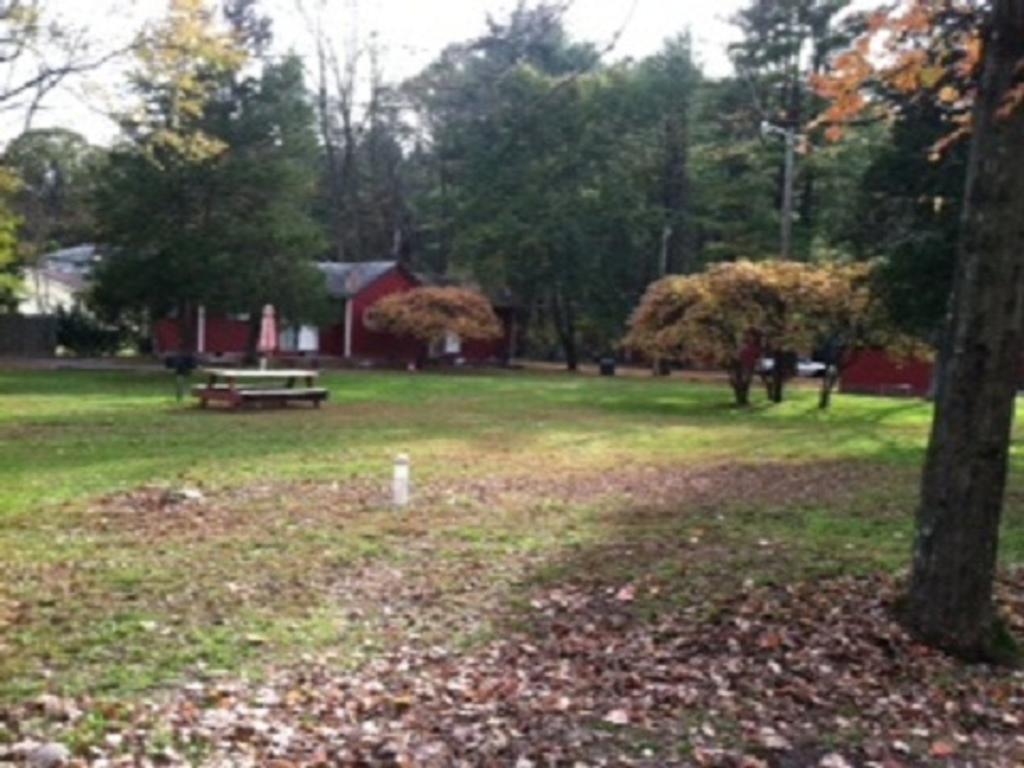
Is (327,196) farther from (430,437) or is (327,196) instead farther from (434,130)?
(430,437)

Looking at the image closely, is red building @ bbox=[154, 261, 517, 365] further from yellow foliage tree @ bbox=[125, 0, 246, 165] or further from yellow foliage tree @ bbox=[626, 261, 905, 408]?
yellow foliage tree @ bbox=[125, 0, 246, 165]

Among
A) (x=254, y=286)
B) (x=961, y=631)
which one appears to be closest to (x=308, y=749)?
(x=961, y=631)

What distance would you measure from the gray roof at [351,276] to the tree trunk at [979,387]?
3780 centimetres

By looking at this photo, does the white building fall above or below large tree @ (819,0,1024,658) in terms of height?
above

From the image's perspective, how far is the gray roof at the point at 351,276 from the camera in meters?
42.8

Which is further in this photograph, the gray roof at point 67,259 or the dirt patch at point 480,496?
the gray roof at point 67,259

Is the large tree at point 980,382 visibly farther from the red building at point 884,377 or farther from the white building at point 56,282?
the white building at point 56,282

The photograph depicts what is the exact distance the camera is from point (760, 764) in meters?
4.45

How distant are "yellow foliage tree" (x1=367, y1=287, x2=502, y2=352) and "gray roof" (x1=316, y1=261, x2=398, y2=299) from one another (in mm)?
2382

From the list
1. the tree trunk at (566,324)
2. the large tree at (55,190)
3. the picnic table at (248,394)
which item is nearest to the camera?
the picnic table at (248,394)

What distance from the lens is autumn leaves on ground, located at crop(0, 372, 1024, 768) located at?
4621 mm

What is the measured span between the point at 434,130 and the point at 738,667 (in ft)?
161

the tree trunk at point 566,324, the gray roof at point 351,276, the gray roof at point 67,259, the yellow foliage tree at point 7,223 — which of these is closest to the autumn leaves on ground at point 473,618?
the yellow foliage tree at point 7,223

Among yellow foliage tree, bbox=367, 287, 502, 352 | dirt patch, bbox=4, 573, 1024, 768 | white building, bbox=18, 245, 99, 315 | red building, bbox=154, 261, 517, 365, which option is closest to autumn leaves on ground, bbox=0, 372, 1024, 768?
dirt patch, bbox=4, 573, 1024, 768
